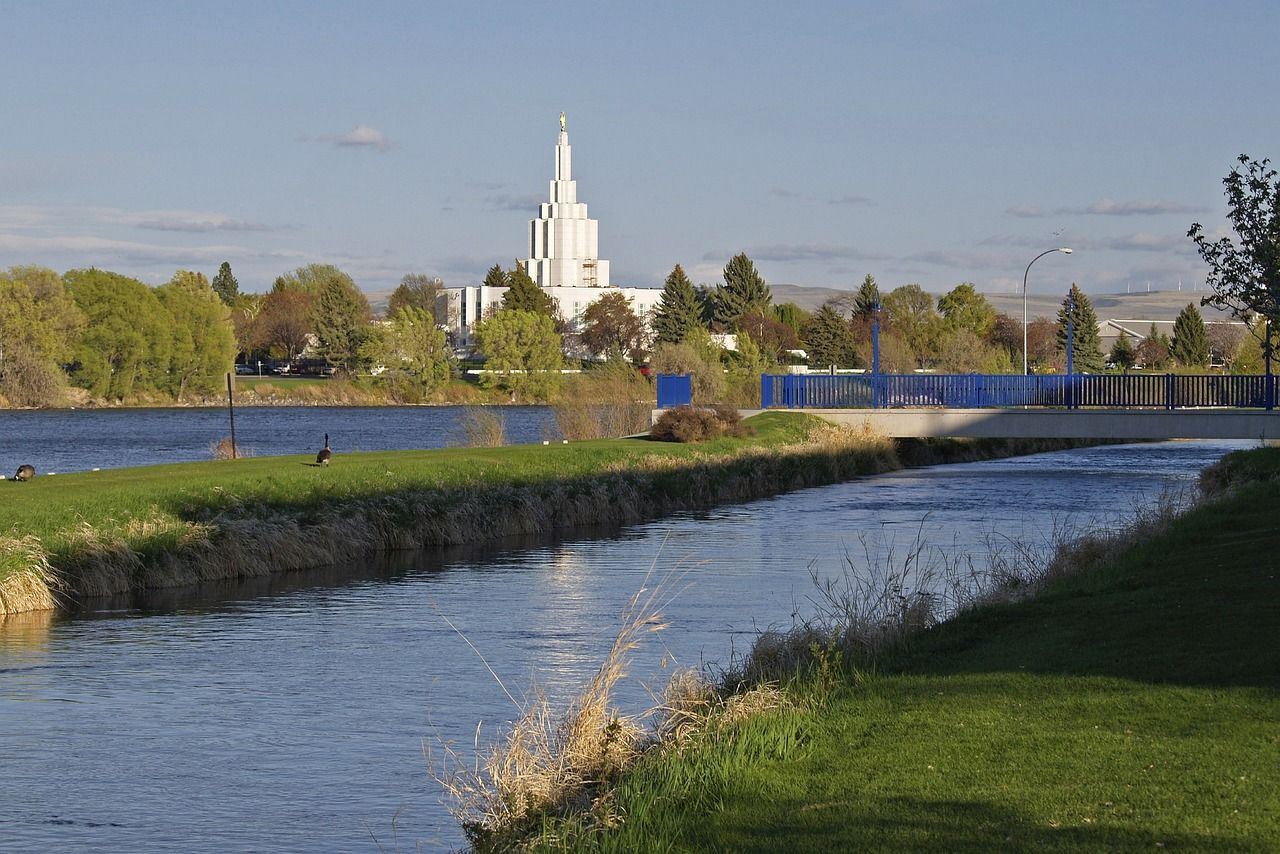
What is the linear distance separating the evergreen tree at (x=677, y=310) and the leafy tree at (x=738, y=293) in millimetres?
7952

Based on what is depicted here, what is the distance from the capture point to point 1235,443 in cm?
7394

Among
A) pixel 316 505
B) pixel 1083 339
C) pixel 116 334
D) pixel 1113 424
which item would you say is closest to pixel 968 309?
pixel 1083 339

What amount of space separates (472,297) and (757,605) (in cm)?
17869

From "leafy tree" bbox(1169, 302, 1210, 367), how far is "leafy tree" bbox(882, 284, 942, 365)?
2327 centimetres

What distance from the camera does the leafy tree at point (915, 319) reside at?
154250 mm

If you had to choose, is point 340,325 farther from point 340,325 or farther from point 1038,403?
point 1038,403

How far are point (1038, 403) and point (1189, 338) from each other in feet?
338

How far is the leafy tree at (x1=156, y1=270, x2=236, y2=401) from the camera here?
388ft

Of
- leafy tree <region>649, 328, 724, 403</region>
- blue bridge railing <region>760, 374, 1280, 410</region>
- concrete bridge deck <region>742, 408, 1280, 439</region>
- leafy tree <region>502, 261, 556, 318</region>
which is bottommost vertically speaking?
concrete bridge deck <region>742, 408, 1280, 439</region>

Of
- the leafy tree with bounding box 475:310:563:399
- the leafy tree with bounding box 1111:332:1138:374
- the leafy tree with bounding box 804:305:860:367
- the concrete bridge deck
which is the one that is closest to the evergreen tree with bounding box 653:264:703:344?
the leafy tree with bounding box 804:305:860:367

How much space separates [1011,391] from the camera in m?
63.4

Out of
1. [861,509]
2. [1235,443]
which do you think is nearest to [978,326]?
[1235,443]

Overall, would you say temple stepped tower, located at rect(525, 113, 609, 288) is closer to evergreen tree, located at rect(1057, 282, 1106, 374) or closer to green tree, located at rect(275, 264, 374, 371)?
green tree, located at rect(275, 264, 374, 371)

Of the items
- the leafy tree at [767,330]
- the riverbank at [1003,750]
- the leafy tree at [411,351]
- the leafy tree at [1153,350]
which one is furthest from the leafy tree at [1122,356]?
the riverbank at [1003,750]
